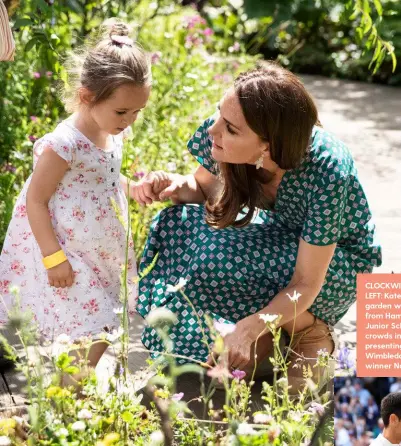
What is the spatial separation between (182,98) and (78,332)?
2.26 meters

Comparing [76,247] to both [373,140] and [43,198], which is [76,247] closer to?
[43,198]

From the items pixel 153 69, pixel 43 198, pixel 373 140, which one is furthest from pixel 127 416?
pixel 373 140

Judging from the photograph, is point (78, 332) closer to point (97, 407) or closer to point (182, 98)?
point (97, 407)

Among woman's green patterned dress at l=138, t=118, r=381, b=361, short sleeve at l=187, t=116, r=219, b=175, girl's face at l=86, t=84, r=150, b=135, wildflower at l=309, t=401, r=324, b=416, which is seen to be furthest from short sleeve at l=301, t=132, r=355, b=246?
wildflower at l=309, t=401, r=324, b=416

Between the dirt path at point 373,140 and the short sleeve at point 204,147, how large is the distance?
2.53ft

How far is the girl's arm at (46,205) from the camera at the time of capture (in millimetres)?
2453

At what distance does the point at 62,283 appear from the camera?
98.8 inches

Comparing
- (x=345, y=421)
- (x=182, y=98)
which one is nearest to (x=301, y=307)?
(x=345, y=421)

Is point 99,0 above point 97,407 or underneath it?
above

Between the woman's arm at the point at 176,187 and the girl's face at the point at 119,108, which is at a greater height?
the girl's face at the point at 119,108

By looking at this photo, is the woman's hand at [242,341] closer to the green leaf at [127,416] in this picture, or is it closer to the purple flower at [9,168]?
the green leaf at [127,416]

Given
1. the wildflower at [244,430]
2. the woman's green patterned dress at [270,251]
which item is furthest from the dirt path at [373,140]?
the wildflower at [244,430]

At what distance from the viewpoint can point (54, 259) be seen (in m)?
2.46

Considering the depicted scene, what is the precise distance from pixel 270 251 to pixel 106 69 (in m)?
0.74
